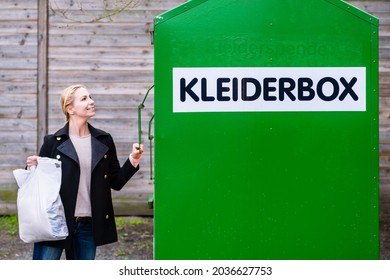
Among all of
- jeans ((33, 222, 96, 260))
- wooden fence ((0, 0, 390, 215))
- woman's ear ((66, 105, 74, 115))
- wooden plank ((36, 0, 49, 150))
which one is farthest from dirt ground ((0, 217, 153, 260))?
woman's ear ((66, 105, 74, 115))

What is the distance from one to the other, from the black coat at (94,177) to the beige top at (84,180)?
0.03m

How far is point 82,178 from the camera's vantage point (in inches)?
158

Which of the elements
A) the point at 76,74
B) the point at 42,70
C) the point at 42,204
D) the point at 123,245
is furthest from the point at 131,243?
the point at 42,204

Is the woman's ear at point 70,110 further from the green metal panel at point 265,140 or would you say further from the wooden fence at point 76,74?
the wooden fence at point 76,74

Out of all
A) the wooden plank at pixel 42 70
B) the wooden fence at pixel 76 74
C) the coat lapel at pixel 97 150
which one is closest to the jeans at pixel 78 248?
the coat lapel at pixel 97 150

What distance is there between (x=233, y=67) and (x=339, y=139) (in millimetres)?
676

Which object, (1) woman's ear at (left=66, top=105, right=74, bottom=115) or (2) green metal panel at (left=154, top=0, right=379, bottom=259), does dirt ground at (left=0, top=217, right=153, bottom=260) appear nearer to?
(1) woman's ear at (left=66, top=105, right=74, bottom=115)

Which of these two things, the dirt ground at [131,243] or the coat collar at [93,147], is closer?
the coat collar at [93,147]

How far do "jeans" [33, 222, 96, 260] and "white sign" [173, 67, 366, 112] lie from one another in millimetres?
895

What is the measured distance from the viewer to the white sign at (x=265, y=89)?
3744 mm

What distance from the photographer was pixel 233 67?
12.3ft

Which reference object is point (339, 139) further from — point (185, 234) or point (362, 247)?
point (185, 234)

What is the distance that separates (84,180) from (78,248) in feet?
1.29
